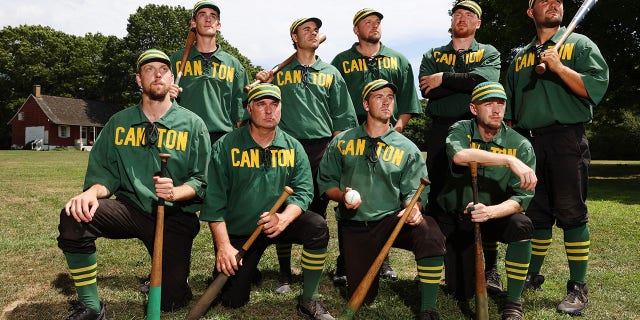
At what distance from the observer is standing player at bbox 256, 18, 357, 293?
5.50m

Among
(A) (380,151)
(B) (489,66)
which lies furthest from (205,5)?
(B) (489,66)

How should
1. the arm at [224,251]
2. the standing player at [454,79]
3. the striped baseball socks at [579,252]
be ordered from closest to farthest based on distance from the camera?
1. the arm at [224,251]
2. the striped baseball socks at [579,252]
3. the standing player at [454,79]

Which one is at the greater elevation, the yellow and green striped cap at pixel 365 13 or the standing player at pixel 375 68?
the yellow and green striped cap at pixel 365 13

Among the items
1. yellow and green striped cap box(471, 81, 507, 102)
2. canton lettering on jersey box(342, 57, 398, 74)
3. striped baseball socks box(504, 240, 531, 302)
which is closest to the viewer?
striped baseball socks box(504, 240, 531, 302)

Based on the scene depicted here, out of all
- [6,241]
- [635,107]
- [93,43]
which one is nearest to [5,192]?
[6,241]

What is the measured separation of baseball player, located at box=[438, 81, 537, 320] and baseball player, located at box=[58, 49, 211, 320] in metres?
2.41

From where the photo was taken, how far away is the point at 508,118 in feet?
17.1

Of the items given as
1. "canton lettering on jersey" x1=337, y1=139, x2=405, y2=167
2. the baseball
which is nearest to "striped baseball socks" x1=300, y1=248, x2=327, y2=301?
the baseball

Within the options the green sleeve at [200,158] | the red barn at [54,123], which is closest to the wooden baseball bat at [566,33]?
the green sleeve at [200,158]

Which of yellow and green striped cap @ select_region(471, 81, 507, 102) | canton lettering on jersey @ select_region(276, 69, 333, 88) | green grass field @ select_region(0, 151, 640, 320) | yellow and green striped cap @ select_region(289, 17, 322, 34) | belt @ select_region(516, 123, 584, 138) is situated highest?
yellow and green striped cap @ select_region(289, 17, 322, 34)

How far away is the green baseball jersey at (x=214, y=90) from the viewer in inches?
218

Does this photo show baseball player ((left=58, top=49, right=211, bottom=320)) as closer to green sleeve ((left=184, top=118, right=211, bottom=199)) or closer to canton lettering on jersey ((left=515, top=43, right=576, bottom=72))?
green sleeve ((left=184, top=118, right=211, bottom=199))

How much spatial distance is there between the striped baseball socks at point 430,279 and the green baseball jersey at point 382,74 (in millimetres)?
2210

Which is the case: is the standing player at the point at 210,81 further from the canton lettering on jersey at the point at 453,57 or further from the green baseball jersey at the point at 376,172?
the canton lettering on jersey at the point at 453,57
